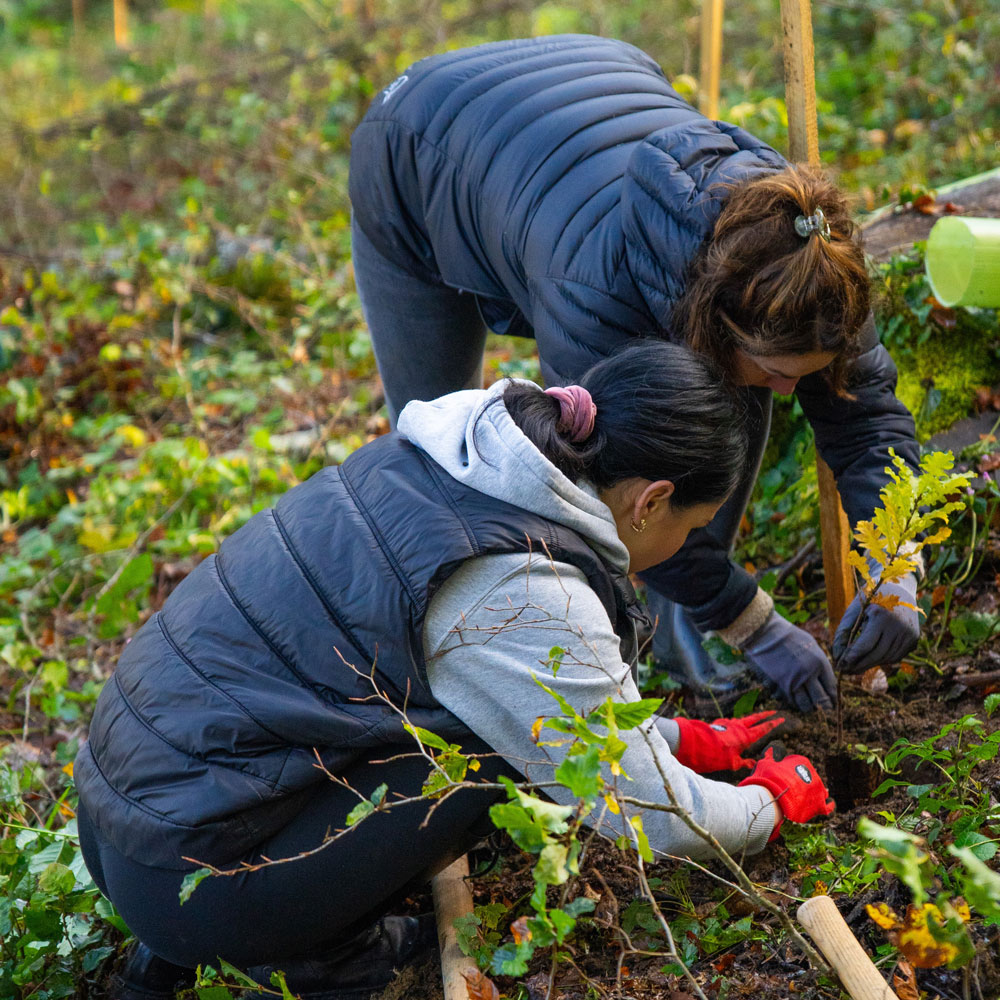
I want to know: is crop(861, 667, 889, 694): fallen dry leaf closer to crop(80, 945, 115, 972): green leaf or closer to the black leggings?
the black leggings

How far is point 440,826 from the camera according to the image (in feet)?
5.75

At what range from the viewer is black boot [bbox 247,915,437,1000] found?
191 centimetres

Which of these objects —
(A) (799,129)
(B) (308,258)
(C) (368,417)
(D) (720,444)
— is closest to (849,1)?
(B) (308,258)

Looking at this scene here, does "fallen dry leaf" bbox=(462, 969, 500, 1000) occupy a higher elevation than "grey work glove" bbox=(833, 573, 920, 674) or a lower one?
lower

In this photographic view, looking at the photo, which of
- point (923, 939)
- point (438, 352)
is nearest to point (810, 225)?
point (923, 939)

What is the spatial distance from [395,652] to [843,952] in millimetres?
762

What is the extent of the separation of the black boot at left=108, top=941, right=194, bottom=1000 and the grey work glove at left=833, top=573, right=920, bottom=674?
1437 millimetres

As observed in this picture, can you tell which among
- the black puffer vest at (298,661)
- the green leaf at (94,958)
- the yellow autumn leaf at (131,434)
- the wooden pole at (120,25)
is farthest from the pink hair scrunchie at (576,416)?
the wooden pole at (120,25)

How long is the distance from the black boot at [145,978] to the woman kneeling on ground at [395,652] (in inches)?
8.1

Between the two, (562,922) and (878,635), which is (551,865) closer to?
(562,922)

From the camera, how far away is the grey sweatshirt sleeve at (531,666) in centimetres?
154

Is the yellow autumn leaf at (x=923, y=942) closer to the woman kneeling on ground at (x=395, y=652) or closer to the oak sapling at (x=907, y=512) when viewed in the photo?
the woman kneeling on ground at (x=395, y=652)

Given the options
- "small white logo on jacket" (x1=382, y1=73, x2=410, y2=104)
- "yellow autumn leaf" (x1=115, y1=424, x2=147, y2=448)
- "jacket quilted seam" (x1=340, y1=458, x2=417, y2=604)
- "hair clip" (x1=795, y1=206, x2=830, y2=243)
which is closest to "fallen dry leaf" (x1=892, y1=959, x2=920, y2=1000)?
"jacket quilted seam" (x1=340, y1=458, x2=417, y2=604)

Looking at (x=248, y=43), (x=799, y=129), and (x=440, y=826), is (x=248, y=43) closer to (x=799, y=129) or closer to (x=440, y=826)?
(x=799, y=129)
